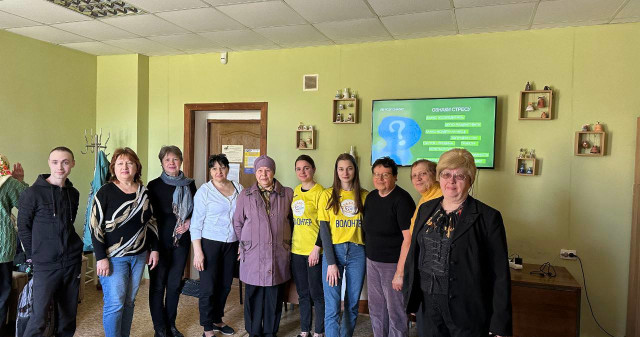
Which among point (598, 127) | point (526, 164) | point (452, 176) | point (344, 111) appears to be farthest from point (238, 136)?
point (598, 127)

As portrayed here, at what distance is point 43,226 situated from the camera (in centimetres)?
241

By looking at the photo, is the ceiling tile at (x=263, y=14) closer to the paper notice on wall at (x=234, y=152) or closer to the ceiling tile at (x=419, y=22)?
the ceiling tile at (x=419, y=22)

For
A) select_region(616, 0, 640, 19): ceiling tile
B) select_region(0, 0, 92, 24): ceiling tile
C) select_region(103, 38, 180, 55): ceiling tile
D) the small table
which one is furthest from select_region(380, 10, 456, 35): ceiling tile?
select_region(0, 0, 92, 24): ceiling tile

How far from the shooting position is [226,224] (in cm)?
287

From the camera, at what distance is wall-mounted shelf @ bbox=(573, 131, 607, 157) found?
3.10 m

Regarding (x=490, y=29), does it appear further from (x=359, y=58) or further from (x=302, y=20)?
(x=302, y=20)

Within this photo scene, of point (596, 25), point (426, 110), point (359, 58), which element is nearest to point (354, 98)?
point (359, 58)

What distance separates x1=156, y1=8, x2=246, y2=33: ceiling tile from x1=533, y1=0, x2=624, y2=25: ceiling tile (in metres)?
2.30

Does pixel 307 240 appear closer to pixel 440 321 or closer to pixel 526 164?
pixel 440 321

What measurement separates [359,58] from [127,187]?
7.60ft

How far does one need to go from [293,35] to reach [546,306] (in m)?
2.92

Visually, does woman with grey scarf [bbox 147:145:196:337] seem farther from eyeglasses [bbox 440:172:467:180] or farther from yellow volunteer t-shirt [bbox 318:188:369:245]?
eyeglasses [bbox 440:172:467:180]

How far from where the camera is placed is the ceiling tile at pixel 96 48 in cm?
402

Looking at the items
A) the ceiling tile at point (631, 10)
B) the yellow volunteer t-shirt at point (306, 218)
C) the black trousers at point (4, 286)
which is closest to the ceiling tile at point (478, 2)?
the ceiling tile at point (631, 10)
